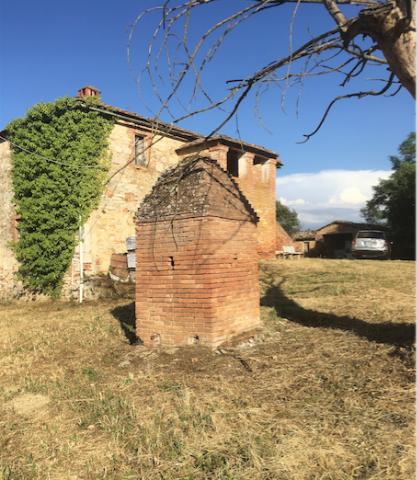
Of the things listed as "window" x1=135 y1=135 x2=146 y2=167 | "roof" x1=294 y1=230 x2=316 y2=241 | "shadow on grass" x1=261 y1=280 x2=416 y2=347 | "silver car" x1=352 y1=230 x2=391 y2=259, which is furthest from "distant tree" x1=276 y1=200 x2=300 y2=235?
"shadow on grass" x1=261 y1=280 x2=416 y2=347

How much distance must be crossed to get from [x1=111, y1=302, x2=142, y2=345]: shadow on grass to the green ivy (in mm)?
4444

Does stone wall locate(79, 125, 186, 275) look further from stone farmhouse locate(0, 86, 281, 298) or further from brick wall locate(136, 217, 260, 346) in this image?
brick wall locate(136, 217, 260, 346)

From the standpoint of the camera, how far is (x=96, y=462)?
321 cm

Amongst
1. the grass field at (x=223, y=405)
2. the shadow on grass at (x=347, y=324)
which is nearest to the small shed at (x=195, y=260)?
the grass field at (x=223, y=405)

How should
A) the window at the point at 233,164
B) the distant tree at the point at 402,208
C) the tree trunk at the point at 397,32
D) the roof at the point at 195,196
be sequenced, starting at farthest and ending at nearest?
the distant tree at the point at 402,208 → the window at the point at 233,164 → the roof at the point at 195,196 → the tree trunk at the point at 397,32

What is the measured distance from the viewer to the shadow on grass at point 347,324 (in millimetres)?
5468

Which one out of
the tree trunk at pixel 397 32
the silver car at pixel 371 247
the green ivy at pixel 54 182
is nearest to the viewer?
the tree trunk at pixel 397 32

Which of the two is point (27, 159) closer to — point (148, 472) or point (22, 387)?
point (22, 387)

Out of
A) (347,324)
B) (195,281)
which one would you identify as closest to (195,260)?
(195,281)

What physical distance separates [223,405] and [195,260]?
2.23 meters

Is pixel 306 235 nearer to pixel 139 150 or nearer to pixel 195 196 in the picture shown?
pixel 139 150

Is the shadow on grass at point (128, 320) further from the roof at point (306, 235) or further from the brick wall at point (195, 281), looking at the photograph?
the roof at point (306, 235)

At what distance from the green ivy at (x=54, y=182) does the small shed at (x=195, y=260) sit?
28.1 feet

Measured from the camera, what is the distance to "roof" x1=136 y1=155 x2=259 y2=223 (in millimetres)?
5852
